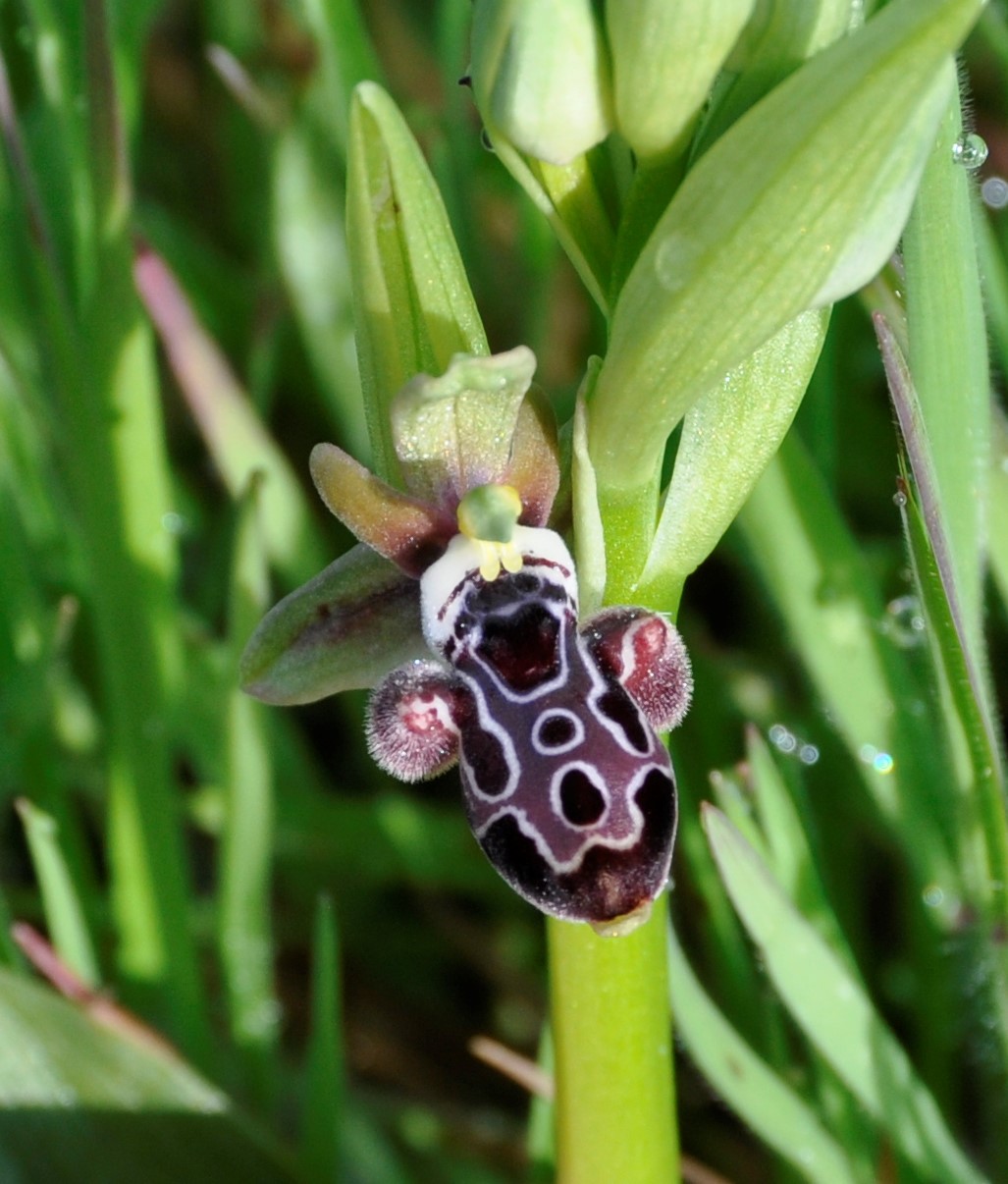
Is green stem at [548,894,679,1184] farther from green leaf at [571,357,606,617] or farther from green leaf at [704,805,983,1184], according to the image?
green leaf at [571,357,606,617]

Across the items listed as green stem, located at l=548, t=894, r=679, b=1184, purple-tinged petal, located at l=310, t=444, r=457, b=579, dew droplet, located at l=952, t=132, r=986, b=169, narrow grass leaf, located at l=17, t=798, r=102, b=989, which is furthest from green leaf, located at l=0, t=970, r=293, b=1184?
dew droplet, located at l=952, t=132, r=986, b=169

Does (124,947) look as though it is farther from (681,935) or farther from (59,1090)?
(681,935)

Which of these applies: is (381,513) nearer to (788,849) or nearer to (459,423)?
(459,423)

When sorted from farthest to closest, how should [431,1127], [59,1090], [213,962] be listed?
[213,962]
[431,1127]
[59,1090]

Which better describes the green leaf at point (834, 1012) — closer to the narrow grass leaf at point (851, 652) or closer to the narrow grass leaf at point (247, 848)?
the narrow grass leaf at point (851, 652)

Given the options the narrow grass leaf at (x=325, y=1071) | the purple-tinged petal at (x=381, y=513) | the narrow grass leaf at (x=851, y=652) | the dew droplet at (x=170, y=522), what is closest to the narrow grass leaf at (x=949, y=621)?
the narrow grass leaf at (x=851, y=652)

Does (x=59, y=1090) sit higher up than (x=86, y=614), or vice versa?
(x=86, y=614)

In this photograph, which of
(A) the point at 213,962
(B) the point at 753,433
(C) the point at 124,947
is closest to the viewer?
(B) the point at 753,433

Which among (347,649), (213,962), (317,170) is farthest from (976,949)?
(317,170)
